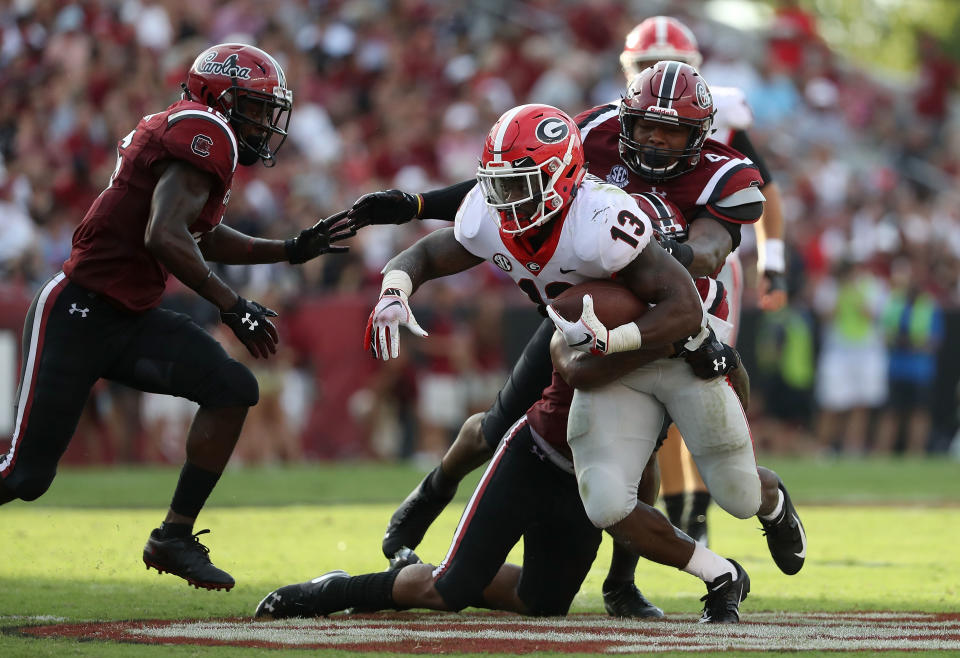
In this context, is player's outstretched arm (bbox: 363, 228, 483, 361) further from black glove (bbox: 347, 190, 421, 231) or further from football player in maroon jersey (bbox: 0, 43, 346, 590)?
football player in maroon jersey (bbox: 0, 43, 346, 590)

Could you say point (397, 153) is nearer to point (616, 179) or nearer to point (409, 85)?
point (409, 85)

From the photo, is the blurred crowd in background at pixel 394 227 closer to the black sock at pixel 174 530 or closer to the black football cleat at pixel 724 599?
the black sock at pixel 174 530

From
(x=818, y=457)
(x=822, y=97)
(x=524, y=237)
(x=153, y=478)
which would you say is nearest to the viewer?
(x=524, y=237)

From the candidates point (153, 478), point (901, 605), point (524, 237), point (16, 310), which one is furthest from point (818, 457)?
point (524, 237)

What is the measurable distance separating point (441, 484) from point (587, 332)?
4.34 feet

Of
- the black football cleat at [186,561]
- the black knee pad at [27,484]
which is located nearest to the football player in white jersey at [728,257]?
the black football cleat at [186,561]

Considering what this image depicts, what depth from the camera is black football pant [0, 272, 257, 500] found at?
4.94 metres

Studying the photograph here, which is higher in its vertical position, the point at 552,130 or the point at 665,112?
the point at 665,112

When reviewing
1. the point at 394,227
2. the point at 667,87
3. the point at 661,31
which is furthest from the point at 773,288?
the point at 394,227

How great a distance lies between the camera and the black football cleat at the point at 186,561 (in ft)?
16.0

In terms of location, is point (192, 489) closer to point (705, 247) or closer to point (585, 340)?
point (585, 340)

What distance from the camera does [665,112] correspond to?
4992mm

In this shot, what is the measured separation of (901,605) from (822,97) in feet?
43.6

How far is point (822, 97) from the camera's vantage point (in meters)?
17.5
